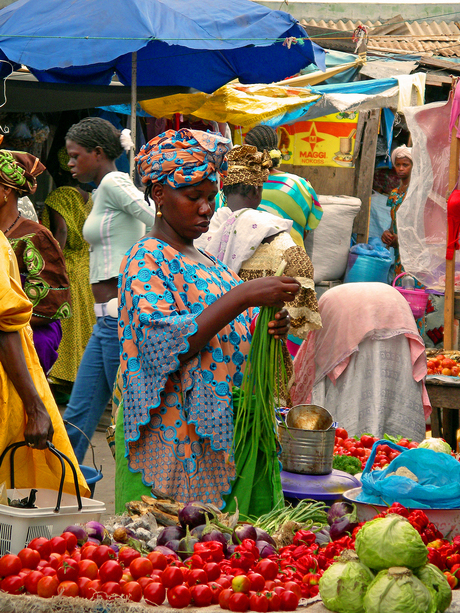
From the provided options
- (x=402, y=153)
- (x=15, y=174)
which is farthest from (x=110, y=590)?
(x=402, y=153)

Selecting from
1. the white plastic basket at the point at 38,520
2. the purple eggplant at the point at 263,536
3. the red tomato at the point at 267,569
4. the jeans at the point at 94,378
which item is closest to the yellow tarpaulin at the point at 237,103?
the jeans at the point at 94,378

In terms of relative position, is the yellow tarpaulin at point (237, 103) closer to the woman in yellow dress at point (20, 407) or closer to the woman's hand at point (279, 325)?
the woman in yellow dress at point (20, 407)

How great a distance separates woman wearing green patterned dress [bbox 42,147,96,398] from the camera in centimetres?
721

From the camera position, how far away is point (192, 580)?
193 cm

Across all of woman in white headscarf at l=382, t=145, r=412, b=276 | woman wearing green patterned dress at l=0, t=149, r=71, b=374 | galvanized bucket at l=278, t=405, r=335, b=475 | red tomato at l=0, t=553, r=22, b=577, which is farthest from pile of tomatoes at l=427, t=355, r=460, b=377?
red tomato at l=0, t=553, r=22, b=577

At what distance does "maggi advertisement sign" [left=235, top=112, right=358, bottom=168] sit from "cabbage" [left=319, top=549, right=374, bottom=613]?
26.0 feet

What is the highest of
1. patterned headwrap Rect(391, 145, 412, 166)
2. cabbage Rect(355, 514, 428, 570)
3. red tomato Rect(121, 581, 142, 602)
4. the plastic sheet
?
patterned headwrap Rect(391, 145, 412, 166)

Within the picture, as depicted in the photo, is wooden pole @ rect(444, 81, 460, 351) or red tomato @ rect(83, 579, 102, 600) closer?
red tomato @ rect(83, 579, 102, 600)

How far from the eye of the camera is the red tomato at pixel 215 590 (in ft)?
6.23

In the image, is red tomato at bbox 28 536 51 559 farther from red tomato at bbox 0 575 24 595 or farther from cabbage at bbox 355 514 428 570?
cabbage at bbox 355 514 428 570

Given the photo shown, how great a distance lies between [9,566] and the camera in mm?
1951

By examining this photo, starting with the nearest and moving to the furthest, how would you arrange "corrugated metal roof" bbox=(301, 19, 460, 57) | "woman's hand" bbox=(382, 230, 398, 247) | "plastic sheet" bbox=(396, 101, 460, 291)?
"plastic sheet" bbox=(396, 101, 460, 291) → "woman's hand" bbox=(382, 230, 398, 247) → "corrugated metal roof" bbox=(301, 19, 460, 57)

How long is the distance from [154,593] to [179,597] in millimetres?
62

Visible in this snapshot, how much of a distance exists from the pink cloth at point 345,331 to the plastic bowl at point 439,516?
210cm
